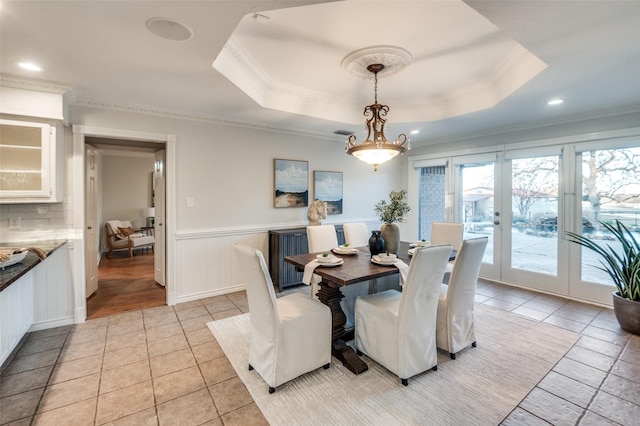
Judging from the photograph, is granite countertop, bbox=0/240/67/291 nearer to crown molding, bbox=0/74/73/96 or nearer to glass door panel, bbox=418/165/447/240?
crown molding, bbox=0/74/73/96

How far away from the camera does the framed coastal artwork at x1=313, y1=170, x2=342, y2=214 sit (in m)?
4.98

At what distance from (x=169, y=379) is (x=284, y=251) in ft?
7.35

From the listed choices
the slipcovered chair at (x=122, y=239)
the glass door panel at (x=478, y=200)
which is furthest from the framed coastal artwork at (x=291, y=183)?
the slipcovered chair at (x=122, y=239)

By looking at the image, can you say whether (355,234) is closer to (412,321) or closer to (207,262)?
(412,321)

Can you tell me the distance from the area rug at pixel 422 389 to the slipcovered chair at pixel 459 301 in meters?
0.15

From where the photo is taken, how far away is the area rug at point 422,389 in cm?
181

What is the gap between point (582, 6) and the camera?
1.69m

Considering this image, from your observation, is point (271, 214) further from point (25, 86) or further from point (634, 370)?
point (634, 370)

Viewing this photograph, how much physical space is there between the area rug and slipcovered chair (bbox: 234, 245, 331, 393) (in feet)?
0.42

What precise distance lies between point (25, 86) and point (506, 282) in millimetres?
6464

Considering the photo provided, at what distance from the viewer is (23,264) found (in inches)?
85.0

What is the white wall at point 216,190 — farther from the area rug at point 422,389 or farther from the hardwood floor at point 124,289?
the area rug at point 422,389

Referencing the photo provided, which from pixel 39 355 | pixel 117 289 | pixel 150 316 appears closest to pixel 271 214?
pixel 150 316

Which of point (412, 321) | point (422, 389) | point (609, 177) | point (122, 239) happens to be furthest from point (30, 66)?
point (609, 177)
